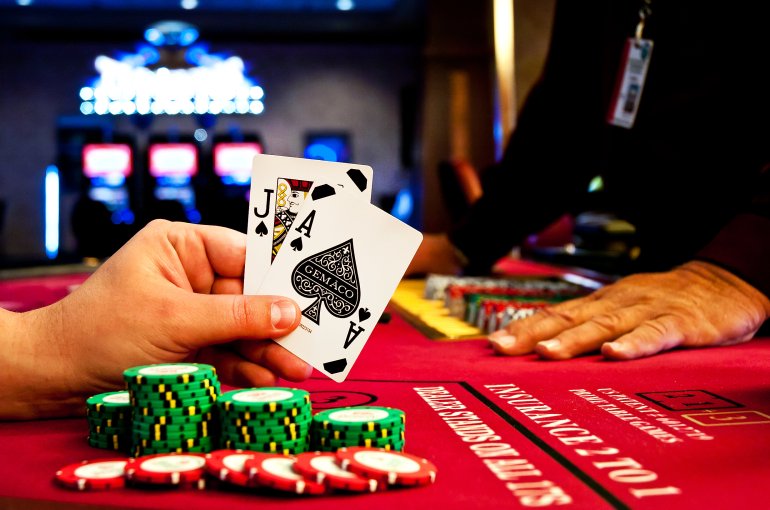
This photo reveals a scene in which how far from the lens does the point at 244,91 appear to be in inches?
512

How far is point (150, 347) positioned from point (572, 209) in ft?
7.78

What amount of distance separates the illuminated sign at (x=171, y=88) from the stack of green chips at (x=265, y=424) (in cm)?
1246

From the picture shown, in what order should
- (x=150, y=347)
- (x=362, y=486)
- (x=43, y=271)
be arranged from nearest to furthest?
(x=362, y=486)
(x=150, y=347)
(x=43, y=271)

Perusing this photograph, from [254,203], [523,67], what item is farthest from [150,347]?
[523,67]

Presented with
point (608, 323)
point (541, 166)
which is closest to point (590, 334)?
point (608, 323)

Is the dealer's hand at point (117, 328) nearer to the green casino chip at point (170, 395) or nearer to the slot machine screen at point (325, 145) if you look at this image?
the green casino chip at point (170, 395)

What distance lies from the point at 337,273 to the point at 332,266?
0.01 metres

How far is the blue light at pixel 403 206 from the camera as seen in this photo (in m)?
10.5

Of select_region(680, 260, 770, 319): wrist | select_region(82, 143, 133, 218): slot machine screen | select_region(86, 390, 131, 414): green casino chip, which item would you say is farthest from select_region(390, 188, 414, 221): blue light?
select_region(86, 390, 131, 414): green casino chip

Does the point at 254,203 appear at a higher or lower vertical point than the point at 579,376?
higher

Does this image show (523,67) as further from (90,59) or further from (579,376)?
(90,59)

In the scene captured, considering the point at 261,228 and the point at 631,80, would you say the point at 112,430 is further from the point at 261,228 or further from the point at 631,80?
the point at 631,80

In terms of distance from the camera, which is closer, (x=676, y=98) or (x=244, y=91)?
(x=676, y=98)

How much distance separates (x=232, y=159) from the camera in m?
12.8
